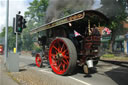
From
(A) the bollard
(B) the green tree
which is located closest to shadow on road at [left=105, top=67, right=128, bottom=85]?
(A) the bollard

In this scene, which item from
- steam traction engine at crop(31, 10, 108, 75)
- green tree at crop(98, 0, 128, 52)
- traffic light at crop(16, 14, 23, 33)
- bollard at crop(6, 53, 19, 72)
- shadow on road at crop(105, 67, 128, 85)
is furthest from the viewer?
green tree at crop(98, 0, 128, 52)

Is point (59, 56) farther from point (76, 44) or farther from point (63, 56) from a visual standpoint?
point (76, 44)

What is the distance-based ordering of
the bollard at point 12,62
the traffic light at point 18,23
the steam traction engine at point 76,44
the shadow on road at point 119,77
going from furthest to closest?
the traffic light at point 18,23, the bollard at point 12,62, the steam traction engine at point 76,44, the shadow on road at point 119,77

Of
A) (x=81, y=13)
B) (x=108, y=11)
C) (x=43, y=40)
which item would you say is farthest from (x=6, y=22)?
(x=108, y=11)

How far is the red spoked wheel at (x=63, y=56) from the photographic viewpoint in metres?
5.37

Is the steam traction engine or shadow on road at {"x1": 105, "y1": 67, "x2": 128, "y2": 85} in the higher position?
the steam traction engine

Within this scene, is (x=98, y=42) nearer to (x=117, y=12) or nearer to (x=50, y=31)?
(x=50, y=31)

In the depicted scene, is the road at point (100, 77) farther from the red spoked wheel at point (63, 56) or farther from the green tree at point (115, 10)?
the green tree at point (115, 10)

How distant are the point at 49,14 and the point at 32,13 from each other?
98.5ft

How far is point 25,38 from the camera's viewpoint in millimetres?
43500

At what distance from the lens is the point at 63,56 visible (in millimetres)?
5941

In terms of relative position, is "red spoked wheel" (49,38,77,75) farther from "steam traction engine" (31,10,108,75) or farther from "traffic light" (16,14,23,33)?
"traffic light" (16,14,23,33)

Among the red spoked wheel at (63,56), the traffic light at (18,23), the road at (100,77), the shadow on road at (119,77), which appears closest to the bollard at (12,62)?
the road at (100,77)

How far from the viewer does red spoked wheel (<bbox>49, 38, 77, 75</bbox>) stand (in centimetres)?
537
